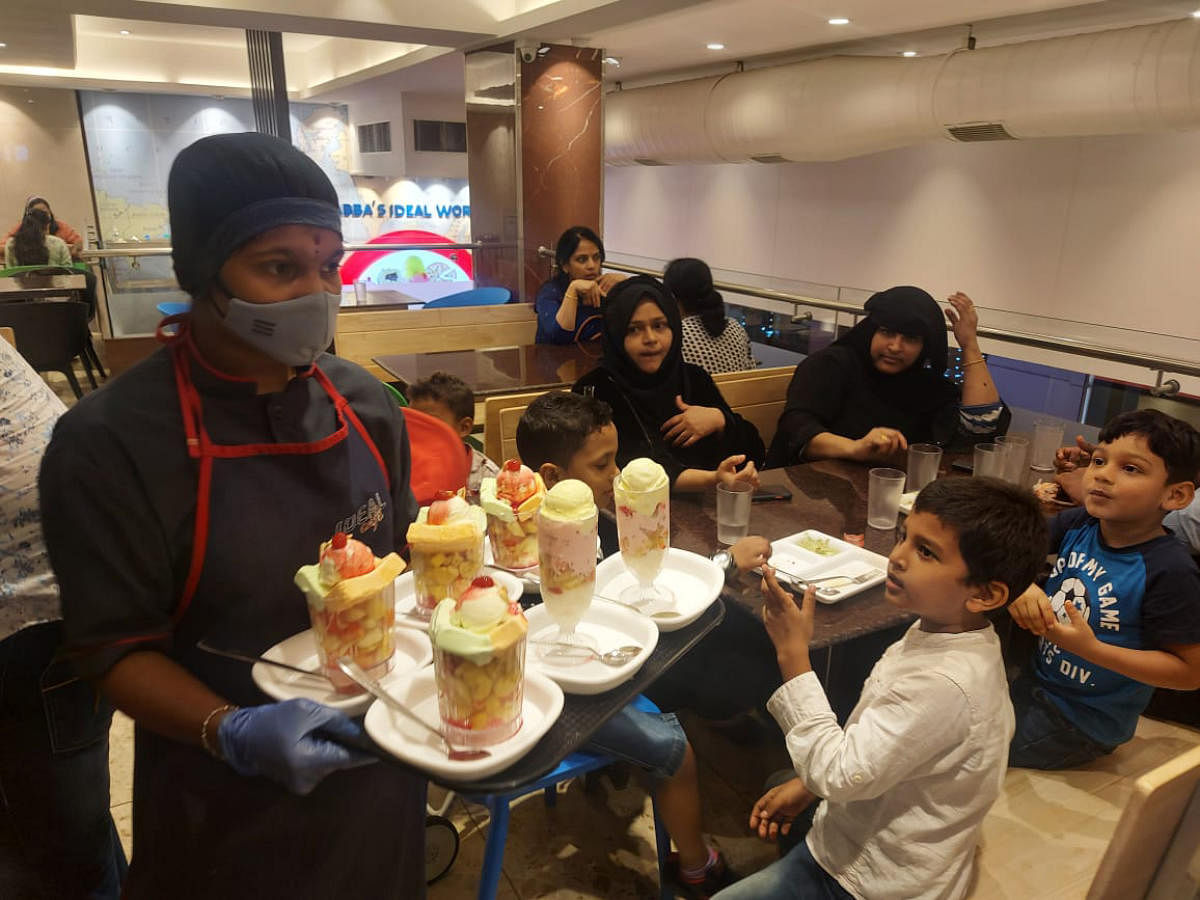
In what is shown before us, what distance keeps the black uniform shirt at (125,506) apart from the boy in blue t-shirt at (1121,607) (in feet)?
4.64

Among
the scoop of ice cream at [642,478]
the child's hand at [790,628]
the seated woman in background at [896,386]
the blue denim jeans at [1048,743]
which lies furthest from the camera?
the seated woman in background at [896,386]

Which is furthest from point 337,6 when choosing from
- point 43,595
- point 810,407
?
point 43,595

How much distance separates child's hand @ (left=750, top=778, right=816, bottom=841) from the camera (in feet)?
4.93

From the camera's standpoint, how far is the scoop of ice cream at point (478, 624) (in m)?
0.86

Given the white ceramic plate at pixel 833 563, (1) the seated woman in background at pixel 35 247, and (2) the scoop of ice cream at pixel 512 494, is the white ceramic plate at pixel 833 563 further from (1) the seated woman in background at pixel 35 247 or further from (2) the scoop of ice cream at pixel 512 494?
(1) the seated woman in background at pixel 35 247

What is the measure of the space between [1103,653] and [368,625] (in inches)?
54.4

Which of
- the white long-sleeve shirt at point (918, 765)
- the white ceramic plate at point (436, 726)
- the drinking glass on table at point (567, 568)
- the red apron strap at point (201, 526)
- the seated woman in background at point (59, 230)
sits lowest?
the white long-sleeve shirt at point (918, 765)

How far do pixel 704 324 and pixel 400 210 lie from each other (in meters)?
7.03

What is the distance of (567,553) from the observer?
1.07 m

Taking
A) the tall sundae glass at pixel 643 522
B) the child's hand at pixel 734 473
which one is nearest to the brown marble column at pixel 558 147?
the child's hand at pixel 734 473

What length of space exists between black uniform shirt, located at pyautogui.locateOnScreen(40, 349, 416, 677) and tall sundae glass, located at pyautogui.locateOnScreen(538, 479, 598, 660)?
1.15 ft

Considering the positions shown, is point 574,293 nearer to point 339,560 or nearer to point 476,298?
point 476,298

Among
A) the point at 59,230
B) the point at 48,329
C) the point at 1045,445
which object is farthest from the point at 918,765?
Answer: the point at 59,230

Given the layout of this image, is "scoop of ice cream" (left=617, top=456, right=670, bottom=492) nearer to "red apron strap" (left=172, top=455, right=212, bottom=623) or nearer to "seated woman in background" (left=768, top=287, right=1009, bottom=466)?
"red apron strap" (left=172, top=455, right=212, bottom=623)
